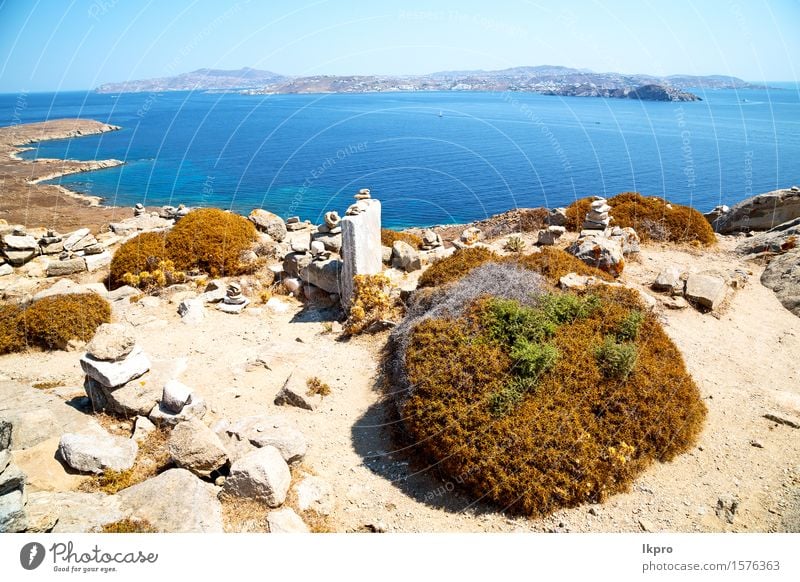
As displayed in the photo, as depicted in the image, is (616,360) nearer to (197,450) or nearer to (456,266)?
(456,266)

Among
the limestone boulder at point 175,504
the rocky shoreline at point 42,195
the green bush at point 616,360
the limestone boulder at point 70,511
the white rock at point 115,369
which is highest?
the green bush at point 616,360

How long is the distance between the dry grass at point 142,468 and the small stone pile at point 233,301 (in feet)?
20.7

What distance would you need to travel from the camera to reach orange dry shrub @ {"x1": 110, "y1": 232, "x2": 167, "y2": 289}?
17844 mm

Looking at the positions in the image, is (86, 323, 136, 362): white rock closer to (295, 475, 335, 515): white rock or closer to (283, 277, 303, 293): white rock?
(295, 475, 335, 515): white rock

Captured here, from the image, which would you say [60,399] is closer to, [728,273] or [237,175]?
[728,273]

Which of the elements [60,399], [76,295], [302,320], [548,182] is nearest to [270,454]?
[60,399]

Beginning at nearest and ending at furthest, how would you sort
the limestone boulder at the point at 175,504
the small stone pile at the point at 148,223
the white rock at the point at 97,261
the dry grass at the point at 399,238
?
the limestone boulder at the point at 175,504, the white rock at the point at 97,261, the dry grass at the point at 399,238, the small stone pile at the point at 148,223

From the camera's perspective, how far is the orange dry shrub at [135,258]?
58.5ft

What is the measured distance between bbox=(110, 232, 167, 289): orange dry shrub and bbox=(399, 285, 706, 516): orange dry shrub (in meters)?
12.3

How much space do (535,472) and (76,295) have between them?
46.5 feet

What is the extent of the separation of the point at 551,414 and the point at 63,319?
43.6ft

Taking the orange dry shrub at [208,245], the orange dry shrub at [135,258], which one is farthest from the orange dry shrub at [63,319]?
the orange dry shrub at [208,245]

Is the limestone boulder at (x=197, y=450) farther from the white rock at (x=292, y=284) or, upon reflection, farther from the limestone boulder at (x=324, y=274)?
the white rock at (x=292, y=284)

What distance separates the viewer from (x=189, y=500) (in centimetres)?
742
